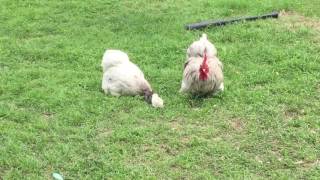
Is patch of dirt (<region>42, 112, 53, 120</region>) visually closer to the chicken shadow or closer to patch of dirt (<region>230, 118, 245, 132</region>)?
the chicken shadow

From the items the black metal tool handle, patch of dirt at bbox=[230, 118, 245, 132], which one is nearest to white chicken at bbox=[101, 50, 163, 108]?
patch of dirt at bbox=[230, 118, 245, 132]

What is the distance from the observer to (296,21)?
9.30 m

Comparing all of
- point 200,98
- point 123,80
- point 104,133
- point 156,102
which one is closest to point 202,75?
point 200,98

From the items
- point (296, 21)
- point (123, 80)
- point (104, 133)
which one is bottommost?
point (104, 133)

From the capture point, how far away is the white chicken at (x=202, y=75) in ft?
→ 21.8

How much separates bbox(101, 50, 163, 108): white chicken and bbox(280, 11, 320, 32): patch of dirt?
311 centimetres

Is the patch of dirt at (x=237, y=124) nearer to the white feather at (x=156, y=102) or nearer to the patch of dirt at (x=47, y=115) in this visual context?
the white feather at (x=156, y=102)

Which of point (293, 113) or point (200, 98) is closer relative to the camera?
point (293, 113)

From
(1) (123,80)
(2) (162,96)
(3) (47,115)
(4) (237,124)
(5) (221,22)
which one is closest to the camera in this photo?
(4) (237,124)

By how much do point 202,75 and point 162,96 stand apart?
1.99 feet

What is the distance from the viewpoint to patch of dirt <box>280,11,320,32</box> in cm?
909

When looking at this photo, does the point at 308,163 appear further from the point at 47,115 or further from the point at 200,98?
the point at 47,115

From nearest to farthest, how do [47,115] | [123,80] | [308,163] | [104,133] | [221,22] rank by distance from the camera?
[308,163] → [104,133] → [47,115] → [123,80] → [221,22]

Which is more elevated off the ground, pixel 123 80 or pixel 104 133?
pixel 123 80
